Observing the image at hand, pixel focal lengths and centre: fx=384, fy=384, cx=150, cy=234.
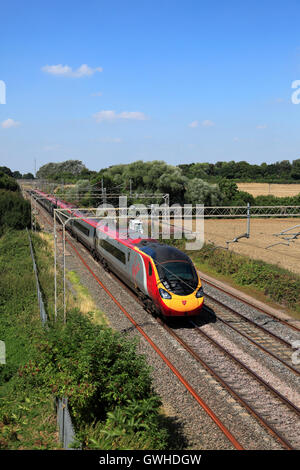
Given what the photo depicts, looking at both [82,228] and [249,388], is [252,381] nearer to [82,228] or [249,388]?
[249,388]

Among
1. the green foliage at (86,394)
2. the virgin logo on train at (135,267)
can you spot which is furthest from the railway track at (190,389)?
the virgin logo on train at (135,267)

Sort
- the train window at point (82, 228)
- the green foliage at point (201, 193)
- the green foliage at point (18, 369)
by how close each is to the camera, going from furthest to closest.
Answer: the green foliage at point (201, 193), the train window at point (82, 228), the green foliage at point (18, 369)

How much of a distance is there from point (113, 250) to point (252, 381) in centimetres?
1216

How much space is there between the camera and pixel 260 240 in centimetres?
4200

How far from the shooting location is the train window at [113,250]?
20.2 m

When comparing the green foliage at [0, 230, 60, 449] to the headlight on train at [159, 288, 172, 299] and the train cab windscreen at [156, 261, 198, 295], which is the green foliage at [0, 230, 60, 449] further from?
the train cab windscreen at [156, 261, 198, 295]

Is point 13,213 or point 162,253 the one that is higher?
point 13,213

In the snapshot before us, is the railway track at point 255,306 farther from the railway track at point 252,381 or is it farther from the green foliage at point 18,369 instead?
the green foliage at point 18,369

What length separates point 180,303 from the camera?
15125 mm

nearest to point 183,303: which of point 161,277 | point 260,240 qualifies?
point 161,277

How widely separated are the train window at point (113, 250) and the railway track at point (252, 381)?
4.03 metres

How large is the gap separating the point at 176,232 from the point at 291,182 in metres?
85.4

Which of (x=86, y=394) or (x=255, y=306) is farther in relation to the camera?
(x=255, y=306)

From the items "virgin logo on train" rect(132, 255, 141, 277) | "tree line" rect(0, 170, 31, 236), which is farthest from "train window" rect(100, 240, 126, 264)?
"tree line" rect(0, 170, 31, 236)
